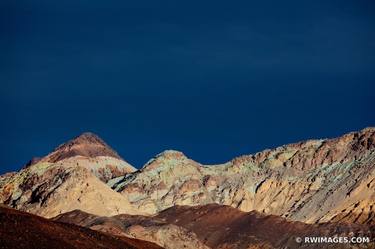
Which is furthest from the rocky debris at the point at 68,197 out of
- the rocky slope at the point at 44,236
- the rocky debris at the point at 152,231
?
the rocky slope at the point at 44,236

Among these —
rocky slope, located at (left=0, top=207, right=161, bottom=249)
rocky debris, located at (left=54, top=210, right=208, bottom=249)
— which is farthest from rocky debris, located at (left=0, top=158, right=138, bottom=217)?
rocky slope, located at (left=0, top=207, right=161, bottom=249)

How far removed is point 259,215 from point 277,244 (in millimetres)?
17149

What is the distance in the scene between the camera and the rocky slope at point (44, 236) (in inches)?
2916

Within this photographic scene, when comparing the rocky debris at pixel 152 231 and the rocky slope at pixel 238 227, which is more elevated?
the rocky slope at pixel 238 227

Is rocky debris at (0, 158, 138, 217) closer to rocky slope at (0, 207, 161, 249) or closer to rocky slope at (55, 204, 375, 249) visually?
rocky slope at (55, 204, 375, 249)

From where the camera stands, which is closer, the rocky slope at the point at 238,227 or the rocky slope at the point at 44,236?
the rocky slope at the point at 44,236

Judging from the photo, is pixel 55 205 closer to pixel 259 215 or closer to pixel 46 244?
pixel 259 215

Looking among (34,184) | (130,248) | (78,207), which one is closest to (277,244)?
(78,207)

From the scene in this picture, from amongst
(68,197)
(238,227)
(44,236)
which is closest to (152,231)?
(238,227)

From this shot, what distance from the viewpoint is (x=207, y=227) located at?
19025cm

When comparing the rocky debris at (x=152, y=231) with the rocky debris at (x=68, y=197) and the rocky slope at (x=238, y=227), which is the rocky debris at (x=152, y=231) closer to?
the rocky slope at (x=238, y=227)

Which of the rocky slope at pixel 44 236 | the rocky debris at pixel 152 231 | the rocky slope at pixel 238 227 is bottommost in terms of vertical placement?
the rocky slope at pixel 44 236

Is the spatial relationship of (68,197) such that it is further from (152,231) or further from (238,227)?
(152,231)

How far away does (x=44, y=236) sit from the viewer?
7838 cm
